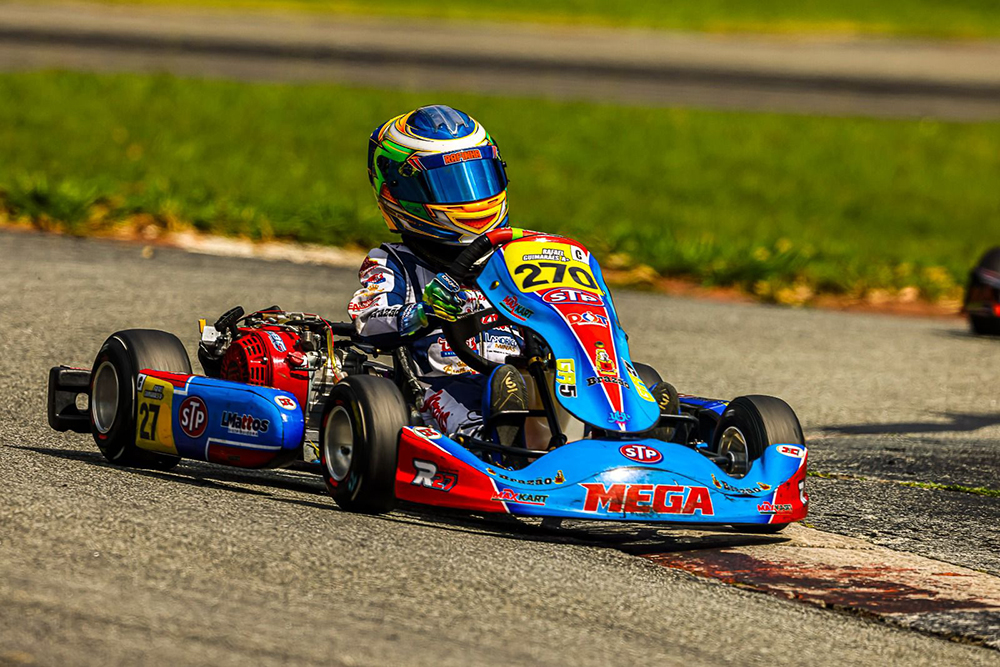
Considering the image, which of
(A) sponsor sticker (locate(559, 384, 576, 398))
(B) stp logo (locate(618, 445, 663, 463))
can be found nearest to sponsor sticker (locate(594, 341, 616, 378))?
(A) sponsor sticker (locate(559, 384, 576, 398))

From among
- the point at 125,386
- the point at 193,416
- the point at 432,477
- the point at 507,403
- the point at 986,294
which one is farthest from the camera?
the point at 986,294

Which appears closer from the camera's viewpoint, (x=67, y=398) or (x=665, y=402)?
(x=665, y=402)

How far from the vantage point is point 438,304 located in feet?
18.6

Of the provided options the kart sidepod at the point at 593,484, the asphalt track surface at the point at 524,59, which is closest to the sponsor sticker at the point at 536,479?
the kart sidepod at the point at 593,484

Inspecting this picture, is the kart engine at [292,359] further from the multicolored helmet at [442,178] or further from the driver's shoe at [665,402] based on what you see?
the driver's shoe at [665,402]

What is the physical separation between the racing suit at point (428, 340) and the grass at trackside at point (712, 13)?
76.0ft

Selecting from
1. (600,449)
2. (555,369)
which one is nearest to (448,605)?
(600,449)

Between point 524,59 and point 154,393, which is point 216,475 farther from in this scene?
point 524,59

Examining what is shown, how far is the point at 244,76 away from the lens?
20672mm

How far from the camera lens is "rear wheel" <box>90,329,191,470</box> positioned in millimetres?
6133

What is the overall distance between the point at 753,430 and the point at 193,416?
200cm

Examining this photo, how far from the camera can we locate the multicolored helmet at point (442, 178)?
6.19 meters

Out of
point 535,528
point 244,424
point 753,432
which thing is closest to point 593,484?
point 535,528

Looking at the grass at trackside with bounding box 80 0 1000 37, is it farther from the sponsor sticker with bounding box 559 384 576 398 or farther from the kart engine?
the sponsor sticker with bounding box 559 384 576 398
